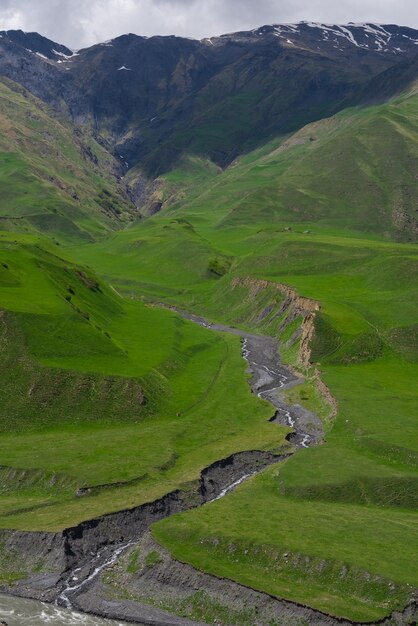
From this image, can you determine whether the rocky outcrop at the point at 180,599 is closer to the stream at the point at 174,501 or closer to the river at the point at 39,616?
the stream at the point at 174,501

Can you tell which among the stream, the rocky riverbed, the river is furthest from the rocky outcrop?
the river

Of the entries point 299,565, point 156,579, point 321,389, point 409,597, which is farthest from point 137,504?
point 321,389

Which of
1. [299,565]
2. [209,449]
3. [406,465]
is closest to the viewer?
[299,565]

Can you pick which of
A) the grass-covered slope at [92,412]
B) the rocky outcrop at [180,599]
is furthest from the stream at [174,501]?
the grass-covered slope at [92,412]

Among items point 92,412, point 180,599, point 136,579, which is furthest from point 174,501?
point 92,412

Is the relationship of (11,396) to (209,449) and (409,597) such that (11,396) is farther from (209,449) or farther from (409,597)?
(409,597)

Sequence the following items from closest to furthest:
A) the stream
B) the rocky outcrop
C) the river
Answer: the rocky outcrop < the river < the stream

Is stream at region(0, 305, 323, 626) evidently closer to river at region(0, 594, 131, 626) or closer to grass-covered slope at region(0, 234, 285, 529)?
river at region(0, 594, 131, 626)

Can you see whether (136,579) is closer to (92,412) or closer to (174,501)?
(174,501)
